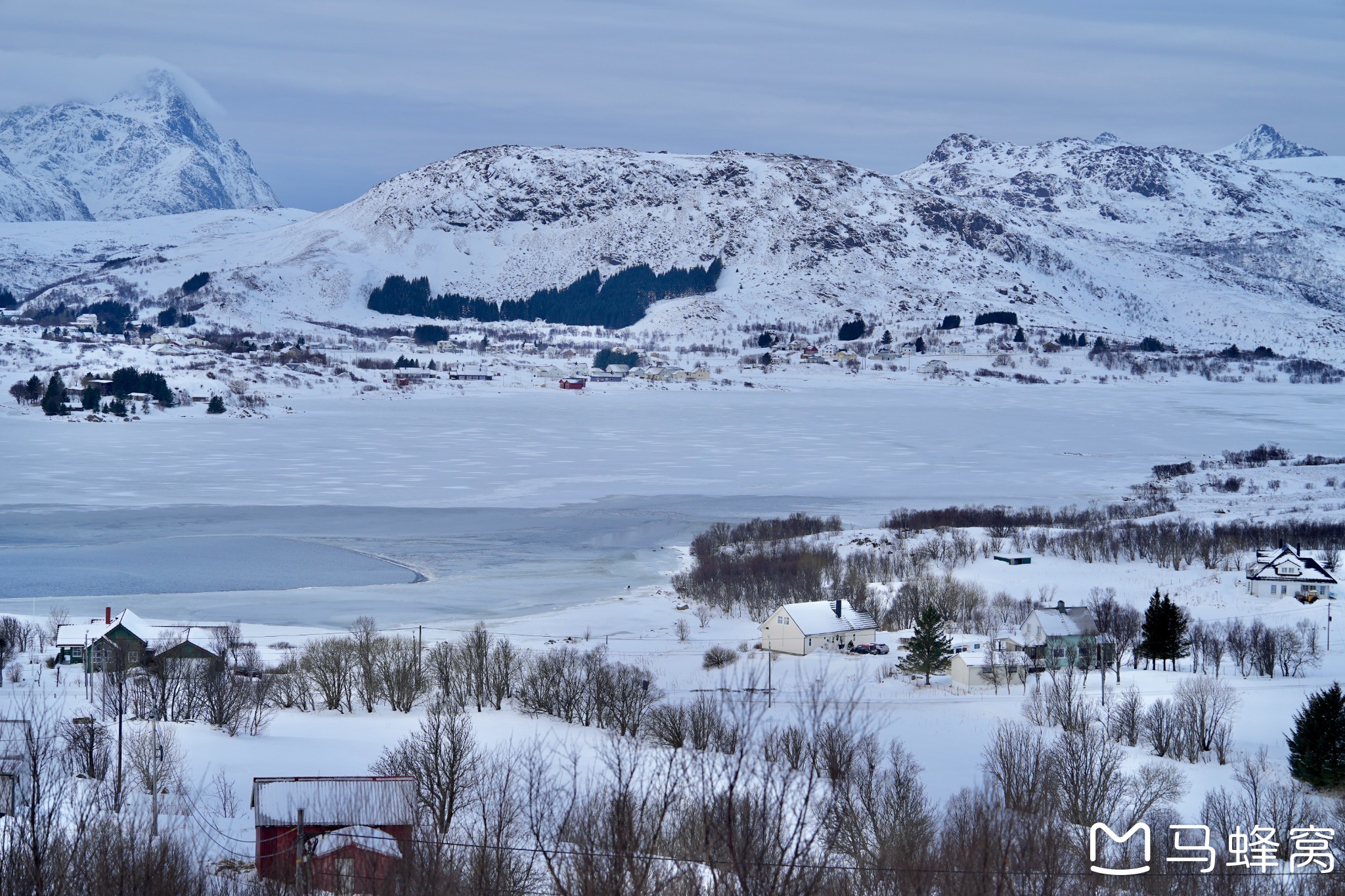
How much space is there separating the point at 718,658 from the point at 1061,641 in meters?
7.78

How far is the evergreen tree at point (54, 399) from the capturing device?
86250mm

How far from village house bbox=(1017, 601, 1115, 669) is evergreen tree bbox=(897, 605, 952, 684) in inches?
75.3

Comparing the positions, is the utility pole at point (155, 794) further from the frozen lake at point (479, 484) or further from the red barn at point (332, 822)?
the frozen lake at point (479, 484)

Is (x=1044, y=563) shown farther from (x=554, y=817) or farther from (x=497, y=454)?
(x=497, y=454)

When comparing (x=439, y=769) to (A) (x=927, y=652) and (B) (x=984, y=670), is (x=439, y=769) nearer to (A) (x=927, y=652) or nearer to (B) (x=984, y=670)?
(A) (x=927, y=652)

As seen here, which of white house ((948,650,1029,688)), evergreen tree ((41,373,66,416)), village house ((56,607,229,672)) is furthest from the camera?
evergreen tree ((41,373,66,416))

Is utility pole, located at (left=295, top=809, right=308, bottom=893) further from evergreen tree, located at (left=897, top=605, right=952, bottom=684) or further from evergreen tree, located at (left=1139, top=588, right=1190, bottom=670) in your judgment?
evergreen tree, located at (left=1139, top=588, right=1190, bottom=670)

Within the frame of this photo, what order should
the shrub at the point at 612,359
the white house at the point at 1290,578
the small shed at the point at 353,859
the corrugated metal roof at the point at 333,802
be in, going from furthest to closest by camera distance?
the shrub at the point at 612,359 → the white house at the point at 1290,578 → the corrugated metal roof at the point at 333,802 → the small shed at the point at 353,859

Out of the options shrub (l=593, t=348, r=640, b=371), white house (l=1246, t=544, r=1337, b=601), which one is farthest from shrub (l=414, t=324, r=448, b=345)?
white house (l=1246, t=544, r=1337, b=601)

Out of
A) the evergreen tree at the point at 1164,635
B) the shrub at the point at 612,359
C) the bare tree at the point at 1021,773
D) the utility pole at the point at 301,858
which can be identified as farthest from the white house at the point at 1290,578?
the shrub at the point at 612,359

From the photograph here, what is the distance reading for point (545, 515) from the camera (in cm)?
4784

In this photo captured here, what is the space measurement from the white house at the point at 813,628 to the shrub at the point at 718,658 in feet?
5.40

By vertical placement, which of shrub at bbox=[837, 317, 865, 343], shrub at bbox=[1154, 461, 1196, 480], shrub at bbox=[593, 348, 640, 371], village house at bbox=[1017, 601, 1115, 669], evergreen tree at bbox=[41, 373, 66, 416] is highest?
shrub at bbox=[837, 317, 865, 343]

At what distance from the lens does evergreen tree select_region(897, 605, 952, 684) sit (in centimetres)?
2925
